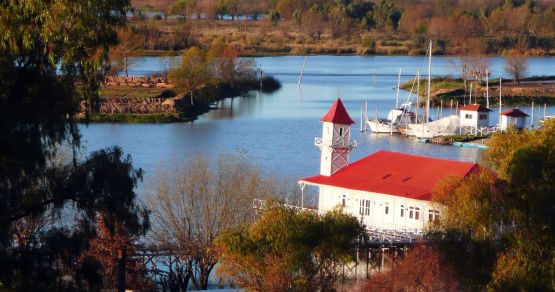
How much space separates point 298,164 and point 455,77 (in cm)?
2817

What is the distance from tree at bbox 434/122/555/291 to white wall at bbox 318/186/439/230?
8.49ft

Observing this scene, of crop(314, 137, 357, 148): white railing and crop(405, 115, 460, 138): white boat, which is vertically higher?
crop(314, 137, 357, 148): white railing

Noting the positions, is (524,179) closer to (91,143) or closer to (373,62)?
(91,143)

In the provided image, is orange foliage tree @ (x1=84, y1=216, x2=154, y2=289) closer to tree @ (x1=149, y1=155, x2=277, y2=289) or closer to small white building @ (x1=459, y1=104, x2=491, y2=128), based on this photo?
tree @ (x1=149, y1=155, x2=277, y2=289)

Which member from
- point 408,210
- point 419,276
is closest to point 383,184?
point 408,210

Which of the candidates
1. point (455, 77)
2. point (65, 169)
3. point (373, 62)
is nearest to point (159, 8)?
point (373, 62)

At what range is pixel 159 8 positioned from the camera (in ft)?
317

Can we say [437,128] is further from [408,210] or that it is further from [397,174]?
[408,210]

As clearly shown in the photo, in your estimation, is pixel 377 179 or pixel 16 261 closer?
pixel 16 261

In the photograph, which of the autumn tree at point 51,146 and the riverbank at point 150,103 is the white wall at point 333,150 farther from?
the riverbank at point 150,103

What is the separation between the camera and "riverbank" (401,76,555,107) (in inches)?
1902

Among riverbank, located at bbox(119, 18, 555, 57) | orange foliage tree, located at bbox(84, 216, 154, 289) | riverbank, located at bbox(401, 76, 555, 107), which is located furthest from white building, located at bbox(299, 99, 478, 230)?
riverbank, located at bbox(119, 18, 555, 57)

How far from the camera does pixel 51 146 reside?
527 inches

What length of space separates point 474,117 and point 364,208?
1925 cm
